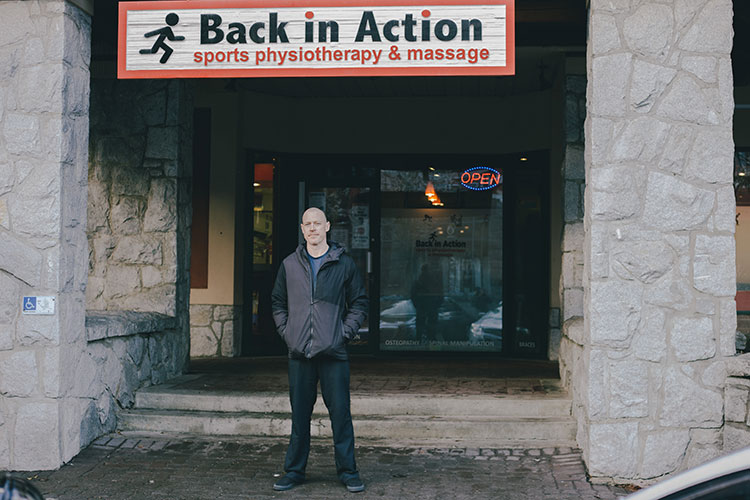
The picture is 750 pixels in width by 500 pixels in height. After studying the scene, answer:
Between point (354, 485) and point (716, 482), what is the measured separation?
3.66 meters


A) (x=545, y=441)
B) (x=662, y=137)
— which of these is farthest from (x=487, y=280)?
(x=662, y=137)

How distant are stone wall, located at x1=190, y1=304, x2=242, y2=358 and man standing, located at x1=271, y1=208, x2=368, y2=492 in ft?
15.4

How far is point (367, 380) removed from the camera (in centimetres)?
800

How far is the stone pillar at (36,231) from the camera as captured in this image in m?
5.92

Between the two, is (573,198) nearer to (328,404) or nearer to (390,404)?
(390,404)

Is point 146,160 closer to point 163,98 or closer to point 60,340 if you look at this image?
point 163,98

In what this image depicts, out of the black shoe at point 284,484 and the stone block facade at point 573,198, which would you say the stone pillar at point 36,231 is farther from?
the stone block facade at point 573,198

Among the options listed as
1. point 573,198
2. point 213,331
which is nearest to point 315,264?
point 573,198

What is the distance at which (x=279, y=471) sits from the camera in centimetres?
Result: 582

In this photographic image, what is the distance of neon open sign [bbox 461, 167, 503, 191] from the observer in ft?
34.2

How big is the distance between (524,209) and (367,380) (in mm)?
3644

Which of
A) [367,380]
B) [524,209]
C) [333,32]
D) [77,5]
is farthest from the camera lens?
[524,209]

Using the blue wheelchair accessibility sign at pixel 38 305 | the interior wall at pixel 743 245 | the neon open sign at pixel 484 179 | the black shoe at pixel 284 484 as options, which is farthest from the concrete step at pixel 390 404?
the interior wall at pixel 743 245

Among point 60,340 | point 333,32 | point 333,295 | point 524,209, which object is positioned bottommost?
point 60,340
